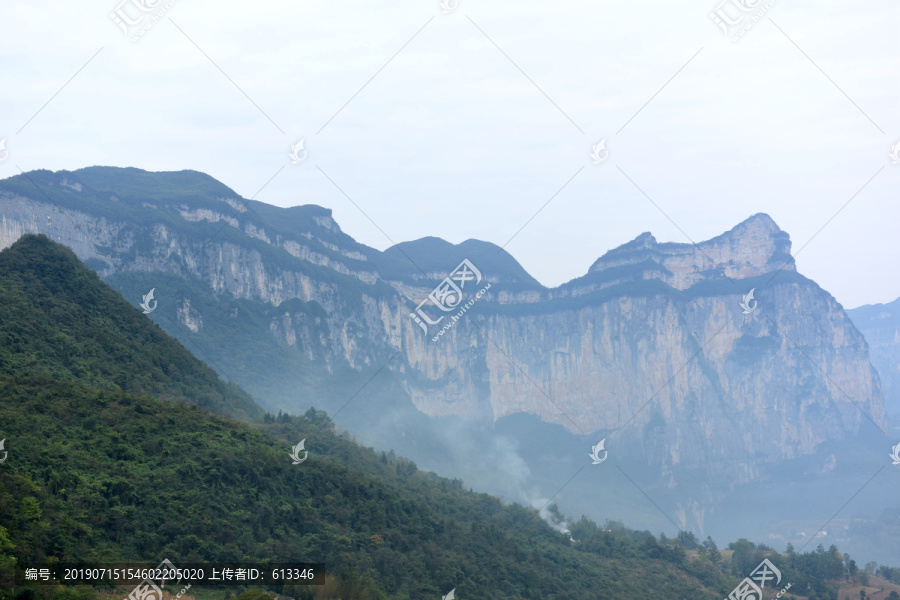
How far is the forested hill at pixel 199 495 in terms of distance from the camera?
138 feet

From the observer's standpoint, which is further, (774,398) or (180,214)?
(774,398)

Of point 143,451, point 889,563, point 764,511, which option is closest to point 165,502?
point 143,451

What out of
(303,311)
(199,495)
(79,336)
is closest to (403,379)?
(303,311)

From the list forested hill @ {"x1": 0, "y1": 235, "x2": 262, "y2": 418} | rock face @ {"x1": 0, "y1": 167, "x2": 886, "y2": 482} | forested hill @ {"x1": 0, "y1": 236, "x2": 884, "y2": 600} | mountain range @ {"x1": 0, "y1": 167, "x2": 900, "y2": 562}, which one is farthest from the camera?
mountain range @ {"x1": 0, "y1": 167, "x2": 900, "y2": 562}

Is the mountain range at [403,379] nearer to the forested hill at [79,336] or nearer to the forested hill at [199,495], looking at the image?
the forested hill at [79,336]

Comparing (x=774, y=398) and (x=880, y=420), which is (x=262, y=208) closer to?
(x=774, y=398)

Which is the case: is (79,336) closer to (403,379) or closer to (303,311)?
(303,311)

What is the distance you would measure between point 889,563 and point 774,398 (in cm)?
7102

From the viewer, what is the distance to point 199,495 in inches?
1890

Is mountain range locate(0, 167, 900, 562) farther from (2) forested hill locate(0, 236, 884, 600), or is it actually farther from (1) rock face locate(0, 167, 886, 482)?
(2) forested hill locate(0, 236, 884, 600)

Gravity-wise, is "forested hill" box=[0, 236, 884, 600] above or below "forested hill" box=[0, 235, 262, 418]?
below

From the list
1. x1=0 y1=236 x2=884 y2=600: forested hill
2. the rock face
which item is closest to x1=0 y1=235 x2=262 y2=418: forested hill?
x1=0 y1=236 x2=884 y2=600: forested hill

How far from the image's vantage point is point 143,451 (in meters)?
50.4

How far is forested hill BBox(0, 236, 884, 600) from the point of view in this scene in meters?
42.0
